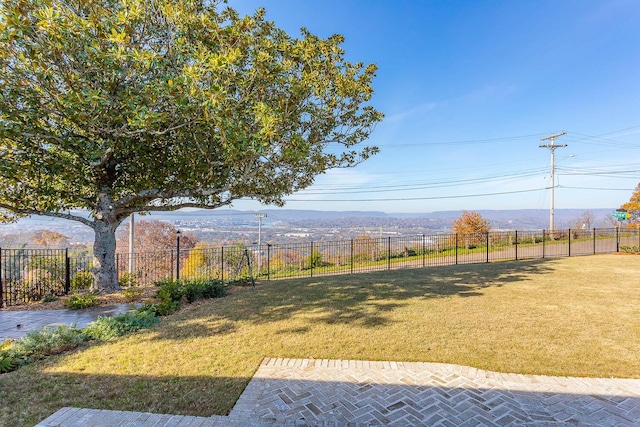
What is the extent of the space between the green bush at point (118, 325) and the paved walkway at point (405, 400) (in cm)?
218

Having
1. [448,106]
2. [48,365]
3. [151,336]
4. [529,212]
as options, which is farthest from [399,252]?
[529,212]

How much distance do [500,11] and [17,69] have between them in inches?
477

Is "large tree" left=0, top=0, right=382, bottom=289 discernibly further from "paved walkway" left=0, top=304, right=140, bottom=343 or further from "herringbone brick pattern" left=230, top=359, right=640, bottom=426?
"herringbone brick pattern" left=230, top=359, right=640, bottom=426

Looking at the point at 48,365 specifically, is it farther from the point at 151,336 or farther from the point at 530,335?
the point at 530,335

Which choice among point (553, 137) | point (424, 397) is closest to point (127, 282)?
point (424, 397)

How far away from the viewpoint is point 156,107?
5484mm

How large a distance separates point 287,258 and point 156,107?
854 cm

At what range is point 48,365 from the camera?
11.8ft

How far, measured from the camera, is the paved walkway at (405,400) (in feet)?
8.36

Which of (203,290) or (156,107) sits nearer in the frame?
(156,107)

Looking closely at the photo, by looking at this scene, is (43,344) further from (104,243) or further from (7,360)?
(104,243)

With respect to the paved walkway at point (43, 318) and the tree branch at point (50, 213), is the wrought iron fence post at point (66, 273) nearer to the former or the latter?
the tree branch at point (50, 213)

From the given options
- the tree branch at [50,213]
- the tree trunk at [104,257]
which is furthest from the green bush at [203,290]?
the tree branch at [50,213]

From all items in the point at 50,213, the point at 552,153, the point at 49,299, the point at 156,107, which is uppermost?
the point at 552,153
